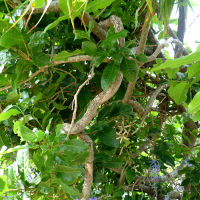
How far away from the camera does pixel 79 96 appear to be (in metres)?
0.98

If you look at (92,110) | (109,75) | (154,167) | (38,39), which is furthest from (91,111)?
(154,167)

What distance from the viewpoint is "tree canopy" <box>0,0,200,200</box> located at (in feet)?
2.07

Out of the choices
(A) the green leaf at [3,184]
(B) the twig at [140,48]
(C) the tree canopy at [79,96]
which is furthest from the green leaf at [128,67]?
(A) the green leaf at [3,184]

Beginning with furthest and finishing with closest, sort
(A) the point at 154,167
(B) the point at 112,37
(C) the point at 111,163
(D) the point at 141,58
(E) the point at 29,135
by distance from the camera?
(A) the point at 154,167 < (C) the point at 111,163 < (D) the point at 141,58 < (B) the point at 112,37 < (E) the point at 29,135

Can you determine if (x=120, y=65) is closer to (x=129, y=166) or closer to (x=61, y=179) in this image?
(x=61, y=179)

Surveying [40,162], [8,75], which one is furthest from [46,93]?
[40,162]

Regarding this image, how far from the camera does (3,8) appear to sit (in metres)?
0.94

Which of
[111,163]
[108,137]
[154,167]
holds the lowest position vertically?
[154,167]

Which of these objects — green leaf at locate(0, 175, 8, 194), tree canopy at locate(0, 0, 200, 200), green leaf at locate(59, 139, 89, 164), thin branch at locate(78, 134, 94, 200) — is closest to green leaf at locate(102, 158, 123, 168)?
tree canopy at locate(0, 0, 200, 200)

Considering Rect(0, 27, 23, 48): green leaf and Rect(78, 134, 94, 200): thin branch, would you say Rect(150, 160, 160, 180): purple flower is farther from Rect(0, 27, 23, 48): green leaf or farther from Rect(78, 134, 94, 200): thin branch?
Rect(0, 27, 23, 48): green leaf

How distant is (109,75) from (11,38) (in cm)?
25

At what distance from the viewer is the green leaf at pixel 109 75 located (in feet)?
2.46

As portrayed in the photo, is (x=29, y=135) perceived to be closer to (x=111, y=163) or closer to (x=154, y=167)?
(x=111, y=163)

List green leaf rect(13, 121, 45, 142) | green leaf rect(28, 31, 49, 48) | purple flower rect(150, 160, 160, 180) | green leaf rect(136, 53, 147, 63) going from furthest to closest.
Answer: purple flower rect(150, 160, 160, 180)
green leaf rect(136, 53, 147, 63)
green leaf rect(28, 31, 49, 48)
green leaf rect(13, 121, 45, 142)
